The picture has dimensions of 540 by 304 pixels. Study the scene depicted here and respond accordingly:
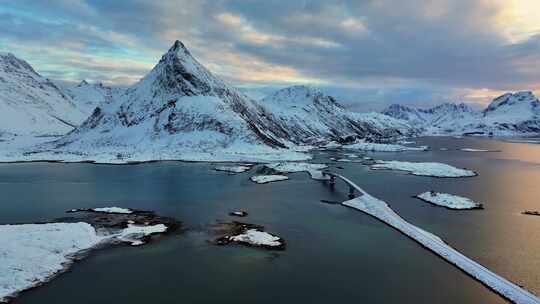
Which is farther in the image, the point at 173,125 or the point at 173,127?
the point at 173,125

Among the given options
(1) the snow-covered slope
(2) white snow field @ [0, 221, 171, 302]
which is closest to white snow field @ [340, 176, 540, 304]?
(2) white snow field @ [0, 221, 171, 302]

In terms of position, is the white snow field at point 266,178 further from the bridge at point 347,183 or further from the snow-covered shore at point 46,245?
the snow-covered shore at point 46,245

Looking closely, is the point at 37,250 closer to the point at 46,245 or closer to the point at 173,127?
the point at 46,245

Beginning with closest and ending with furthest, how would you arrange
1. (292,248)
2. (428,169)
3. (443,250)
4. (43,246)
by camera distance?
1. (43,246)
2. (443,250)
3. (292,248)
4. (428,169)

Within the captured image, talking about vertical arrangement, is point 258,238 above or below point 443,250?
above

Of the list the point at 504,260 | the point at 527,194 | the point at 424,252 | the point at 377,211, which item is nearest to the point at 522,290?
the point at 504,260

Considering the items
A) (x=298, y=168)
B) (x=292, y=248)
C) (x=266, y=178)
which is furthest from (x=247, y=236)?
(x=298, y=168)
